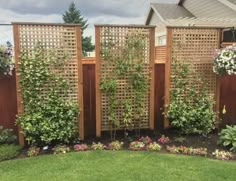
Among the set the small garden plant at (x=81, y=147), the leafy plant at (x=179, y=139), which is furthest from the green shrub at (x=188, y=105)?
the small garden plant at (x=81, y=147)

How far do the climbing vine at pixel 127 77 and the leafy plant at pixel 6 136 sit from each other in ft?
5.20

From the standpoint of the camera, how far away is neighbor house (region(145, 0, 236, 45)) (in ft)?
38.1

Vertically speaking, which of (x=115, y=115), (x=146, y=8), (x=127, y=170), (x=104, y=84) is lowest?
(x=127, y=170)

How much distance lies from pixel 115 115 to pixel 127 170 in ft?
4.73

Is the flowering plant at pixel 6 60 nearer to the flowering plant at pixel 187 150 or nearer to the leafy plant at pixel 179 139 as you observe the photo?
the flowering plant at pixel 187 150

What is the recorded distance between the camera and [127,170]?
3463 mm

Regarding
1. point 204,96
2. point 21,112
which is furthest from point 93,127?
point 204,96

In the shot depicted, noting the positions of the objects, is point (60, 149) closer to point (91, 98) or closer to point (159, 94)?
point (91, 98)

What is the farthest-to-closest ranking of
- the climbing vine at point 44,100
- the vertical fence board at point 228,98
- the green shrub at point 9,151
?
the vertical fence board at point 228,98 < the climbing vine at point 44,100 < the green shrub at point 9,151

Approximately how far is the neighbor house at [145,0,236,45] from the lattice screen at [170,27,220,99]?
6.90 m

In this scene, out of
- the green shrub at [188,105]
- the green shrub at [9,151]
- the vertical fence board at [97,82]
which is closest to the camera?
the green shrub at [9,151]

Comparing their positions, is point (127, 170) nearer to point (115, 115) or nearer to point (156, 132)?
point (115, 115)

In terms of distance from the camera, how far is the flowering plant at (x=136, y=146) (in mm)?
4262

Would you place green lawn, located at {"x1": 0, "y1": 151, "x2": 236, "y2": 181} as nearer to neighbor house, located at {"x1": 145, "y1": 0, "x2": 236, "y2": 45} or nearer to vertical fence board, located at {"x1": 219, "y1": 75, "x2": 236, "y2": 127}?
vertical fence board, located at {"x1": 219, "y1": 75, "x2": 236, "y2": 127}
